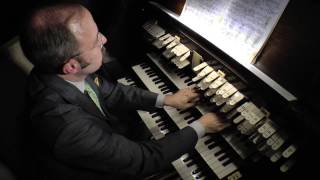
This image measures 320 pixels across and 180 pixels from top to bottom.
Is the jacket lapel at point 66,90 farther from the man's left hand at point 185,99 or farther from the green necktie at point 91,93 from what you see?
the man's left hand at point 185,99

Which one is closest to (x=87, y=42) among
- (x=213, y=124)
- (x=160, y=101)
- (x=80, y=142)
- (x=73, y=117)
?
(x=73, y=117)

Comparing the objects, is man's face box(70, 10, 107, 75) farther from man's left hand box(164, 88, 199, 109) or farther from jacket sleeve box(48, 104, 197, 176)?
man's left hand box(164, 88, 199, 109)

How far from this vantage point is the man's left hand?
5.90ft

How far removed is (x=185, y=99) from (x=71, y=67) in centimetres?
79

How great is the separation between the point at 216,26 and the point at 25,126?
4.32 feet

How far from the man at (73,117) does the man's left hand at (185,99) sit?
8.8 inches

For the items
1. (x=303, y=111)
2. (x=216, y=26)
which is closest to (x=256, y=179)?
(x=303, y=111)

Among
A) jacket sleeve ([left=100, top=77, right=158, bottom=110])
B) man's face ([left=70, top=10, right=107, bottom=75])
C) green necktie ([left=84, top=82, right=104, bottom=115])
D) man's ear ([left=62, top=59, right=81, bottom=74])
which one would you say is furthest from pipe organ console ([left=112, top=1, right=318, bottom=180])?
man's ear ([left=62, top=59, right=81, bottom=74])

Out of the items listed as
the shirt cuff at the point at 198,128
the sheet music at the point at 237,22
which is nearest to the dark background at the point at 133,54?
the sheet music at the point at 237,22

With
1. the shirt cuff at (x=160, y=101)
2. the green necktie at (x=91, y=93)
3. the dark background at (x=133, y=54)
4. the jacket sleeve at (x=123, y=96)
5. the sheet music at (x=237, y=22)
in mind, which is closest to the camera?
the dark background at (x=133, y=54)

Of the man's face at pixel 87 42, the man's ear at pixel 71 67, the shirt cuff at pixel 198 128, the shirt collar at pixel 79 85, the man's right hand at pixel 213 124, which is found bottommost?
the shirt collar at pixel 79 85

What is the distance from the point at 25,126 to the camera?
156 centimetres

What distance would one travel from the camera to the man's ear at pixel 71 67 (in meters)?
1.38

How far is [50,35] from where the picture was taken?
4.14 ft
